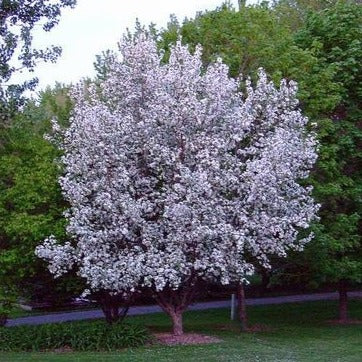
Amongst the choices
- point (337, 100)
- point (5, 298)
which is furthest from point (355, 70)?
point (5, 298)

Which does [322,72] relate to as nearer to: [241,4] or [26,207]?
[241,4]

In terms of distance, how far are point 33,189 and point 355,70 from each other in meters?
9.01

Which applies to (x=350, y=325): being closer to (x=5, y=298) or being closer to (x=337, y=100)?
(x=337, y=100)

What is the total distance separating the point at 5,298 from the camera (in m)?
15.9

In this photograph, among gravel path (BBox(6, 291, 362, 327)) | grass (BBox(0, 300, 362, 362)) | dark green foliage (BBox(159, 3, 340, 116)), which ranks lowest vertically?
grass (BBox(0, 300, 362, 362))

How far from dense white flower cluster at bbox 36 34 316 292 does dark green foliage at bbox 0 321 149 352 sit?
1.08 m

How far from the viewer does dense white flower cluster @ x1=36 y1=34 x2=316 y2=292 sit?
545 inches

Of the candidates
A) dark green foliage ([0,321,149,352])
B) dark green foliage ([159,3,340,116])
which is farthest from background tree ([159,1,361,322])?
dark green foliage ([0,321,149,352])

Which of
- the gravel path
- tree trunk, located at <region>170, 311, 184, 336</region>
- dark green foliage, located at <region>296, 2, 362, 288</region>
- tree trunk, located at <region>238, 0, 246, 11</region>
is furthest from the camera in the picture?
the gravel path

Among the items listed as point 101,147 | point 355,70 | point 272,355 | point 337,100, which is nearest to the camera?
point 272,355

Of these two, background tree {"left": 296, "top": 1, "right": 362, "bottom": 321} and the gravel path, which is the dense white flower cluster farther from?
the gravel path

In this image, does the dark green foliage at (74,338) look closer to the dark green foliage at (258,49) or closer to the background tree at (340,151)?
the background tree at (340,151)

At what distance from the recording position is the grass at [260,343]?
43.1 ft

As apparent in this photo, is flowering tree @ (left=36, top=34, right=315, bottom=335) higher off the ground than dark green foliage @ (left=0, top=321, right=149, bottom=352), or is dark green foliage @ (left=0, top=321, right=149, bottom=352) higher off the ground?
flowering tree @ (left=36, top=34, right=315, bottom=335)
